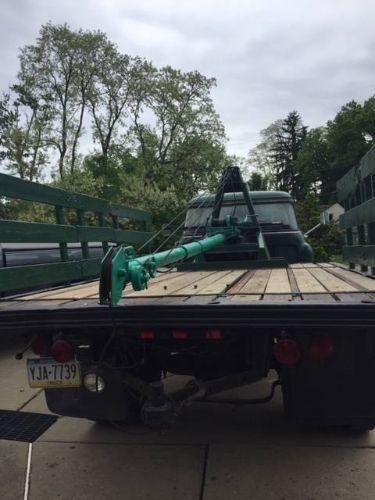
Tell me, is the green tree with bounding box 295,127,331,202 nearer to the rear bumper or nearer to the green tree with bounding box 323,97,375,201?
the green tree with bounding box 323,97,375,201

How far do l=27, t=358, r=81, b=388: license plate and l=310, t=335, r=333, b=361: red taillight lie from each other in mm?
1432

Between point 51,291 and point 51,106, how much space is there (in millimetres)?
31225

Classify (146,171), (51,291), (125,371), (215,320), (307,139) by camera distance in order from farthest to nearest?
1. (307,139)
2. (146,171)
3. (51,291)
4. (125,371)
5. (215,320)

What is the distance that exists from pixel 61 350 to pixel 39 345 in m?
0.27

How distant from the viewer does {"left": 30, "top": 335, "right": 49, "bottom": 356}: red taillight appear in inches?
121

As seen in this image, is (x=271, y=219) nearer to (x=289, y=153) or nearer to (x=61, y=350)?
(x=61, y=350)

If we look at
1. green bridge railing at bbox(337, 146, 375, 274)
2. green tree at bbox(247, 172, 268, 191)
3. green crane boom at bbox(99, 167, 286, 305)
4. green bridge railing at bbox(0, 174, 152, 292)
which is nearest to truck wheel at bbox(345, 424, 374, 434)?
green bridge railing at bbox(337, 146, 375, 274)

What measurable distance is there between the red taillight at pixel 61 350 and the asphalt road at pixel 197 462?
0.82 meters

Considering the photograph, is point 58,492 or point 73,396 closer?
point 58,492

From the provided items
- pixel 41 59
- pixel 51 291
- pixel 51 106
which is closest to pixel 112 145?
pixel 51 106

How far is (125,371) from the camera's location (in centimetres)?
313

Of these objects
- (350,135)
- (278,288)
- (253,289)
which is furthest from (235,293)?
(350,135)

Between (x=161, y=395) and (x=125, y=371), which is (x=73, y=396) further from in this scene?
(x=161, y=395)

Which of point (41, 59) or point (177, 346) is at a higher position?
point (41, 59)
